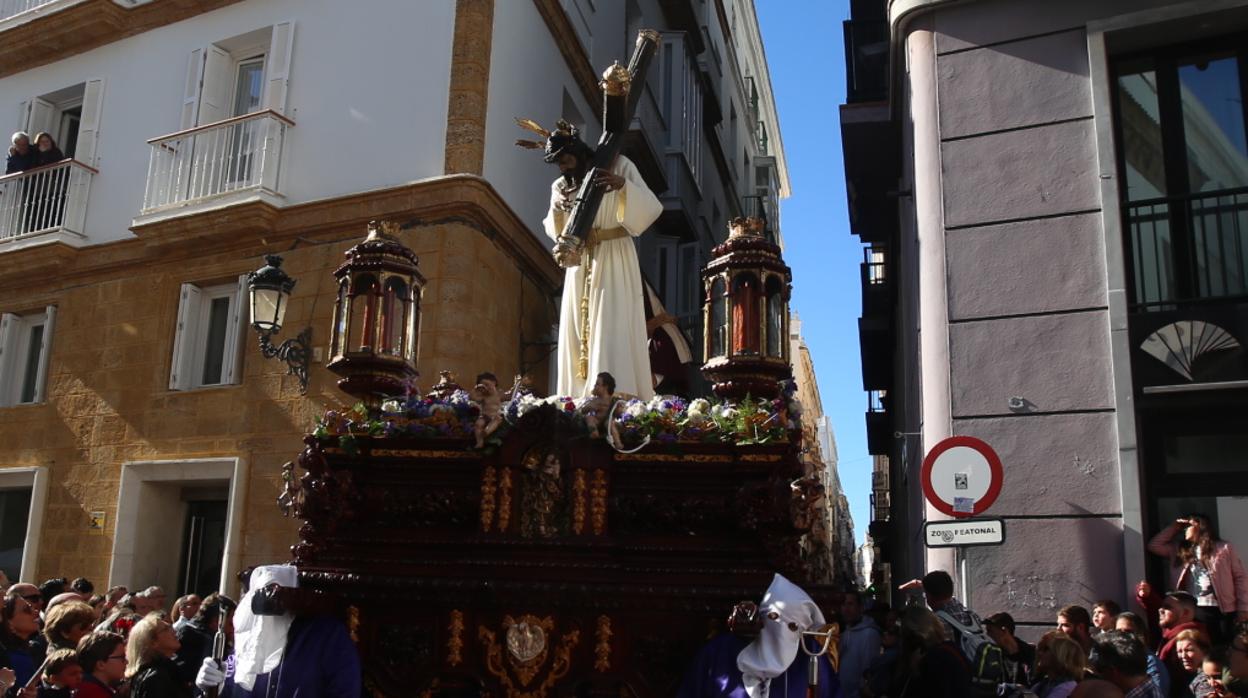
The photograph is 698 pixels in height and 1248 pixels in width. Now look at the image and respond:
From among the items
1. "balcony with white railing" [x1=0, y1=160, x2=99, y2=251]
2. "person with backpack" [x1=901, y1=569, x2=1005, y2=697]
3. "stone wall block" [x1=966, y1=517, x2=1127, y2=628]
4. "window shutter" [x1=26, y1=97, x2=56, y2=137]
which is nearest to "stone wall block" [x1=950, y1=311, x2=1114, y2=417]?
"stone wall block" [x1=966, y1=517, x2=1127, y2=628]

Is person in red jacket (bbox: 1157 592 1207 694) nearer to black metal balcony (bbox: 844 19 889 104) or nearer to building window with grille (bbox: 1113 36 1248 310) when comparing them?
building window with grille (bbox: 1113 36 1248 310)

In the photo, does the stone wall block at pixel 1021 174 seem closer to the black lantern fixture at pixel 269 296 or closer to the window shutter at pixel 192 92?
the black lantern fixture at pixel 269 296

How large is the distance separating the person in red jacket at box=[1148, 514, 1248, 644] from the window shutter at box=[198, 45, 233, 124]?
10.7 metres

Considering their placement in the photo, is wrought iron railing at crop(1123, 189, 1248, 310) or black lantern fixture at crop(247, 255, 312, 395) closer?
wrought iron railing at crop(1123, 189, 1248, 310)

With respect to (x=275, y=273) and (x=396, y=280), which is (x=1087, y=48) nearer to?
(x=396, y=280)

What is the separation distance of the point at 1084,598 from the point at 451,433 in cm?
500

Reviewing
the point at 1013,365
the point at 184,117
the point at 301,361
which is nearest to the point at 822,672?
the point at 1013,365

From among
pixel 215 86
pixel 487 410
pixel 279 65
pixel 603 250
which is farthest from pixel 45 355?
pixel 487 410

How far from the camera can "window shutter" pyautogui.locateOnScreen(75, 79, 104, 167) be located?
13.4m

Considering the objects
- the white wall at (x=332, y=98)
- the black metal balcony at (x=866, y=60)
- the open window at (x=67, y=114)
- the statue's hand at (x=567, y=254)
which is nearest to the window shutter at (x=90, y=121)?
the open window at (x=67, y=114)

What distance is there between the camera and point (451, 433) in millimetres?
5457

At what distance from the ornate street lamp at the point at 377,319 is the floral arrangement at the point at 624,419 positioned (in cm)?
57

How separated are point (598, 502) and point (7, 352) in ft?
37.1

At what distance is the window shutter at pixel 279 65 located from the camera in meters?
12.0
